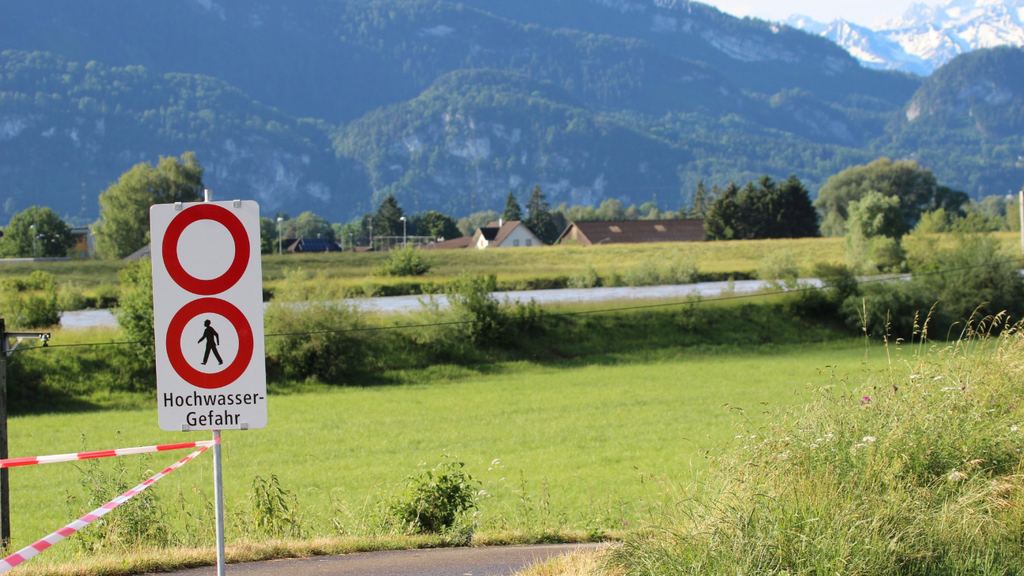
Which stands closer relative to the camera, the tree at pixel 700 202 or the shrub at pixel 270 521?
the shrub at pixel 270 521

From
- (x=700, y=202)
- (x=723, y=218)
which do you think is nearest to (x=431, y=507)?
(x=723, y=218)

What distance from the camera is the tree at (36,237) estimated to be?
98062 millimetres

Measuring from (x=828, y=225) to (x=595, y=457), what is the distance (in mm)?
104540

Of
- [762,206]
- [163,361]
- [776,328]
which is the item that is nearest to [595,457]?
[163,361]

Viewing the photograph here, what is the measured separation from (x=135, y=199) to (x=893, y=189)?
316 ft

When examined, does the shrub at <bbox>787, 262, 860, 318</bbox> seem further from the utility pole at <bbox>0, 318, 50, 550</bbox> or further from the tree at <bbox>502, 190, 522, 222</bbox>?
the tree at <bbox>502, 190, 522, 222</bbox>

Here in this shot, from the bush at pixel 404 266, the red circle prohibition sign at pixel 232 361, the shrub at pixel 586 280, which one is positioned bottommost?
the red circle prohibition sign at pixel 232 361

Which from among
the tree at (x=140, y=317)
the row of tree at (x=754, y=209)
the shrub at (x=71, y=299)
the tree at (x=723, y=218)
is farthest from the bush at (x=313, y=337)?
the tree at (x=723, y=218)

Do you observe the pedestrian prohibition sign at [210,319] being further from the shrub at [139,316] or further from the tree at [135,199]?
the tree at [135,199]

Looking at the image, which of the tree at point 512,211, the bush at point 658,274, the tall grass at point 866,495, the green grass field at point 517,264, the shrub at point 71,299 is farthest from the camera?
the tree at point 512,211

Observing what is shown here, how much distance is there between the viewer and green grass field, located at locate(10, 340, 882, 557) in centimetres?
1364

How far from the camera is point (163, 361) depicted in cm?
439

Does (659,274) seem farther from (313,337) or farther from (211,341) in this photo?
(211,341)

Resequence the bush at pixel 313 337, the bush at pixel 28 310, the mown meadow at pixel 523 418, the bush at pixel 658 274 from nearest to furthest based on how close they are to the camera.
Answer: the mown meadow at pixel 523 418
the bush at pixel 313 337
the bush at pixel 28 310
the bush at pixel 658 274
